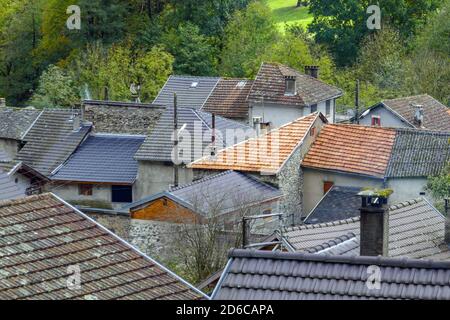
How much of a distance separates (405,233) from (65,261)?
10343 millimetres

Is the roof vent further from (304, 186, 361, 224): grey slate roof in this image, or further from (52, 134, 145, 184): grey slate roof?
(52, 134, 145, 184): grey slate roof

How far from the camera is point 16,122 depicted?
152ft

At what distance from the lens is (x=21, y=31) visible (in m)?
68.1

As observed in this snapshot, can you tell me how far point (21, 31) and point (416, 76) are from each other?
23.9 metres

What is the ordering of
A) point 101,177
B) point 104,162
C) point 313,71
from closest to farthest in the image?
point 101,177 < point 104,162 < point 313,71

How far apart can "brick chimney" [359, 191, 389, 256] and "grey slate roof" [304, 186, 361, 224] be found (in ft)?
49.0

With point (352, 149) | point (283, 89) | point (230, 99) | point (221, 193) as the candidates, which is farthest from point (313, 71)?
point (221, 193)

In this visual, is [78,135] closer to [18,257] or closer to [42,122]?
[42,122]

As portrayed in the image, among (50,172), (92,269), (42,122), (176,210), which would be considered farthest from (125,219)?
(92,269)

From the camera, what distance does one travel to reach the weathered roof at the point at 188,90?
49906 mm

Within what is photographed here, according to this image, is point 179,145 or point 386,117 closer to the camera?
point 179,145

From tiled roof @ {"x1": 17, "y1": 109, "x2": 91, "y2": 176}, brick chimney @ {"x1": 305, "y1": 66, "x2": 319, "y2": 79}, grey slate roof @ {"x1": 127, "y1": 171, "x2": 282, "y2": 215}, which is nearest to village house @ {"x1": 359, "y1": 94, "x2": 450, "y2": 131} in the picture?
brick chimney @ {"x1": 305, "y1": 66, "x2": 319, "y2": 79}

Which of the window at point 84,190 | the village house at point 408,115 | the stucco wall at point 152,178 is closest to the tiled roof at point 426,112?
the village house at point 408,115

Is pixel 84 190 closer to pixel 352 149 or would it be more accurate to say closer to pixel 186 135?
pixel 186 135
